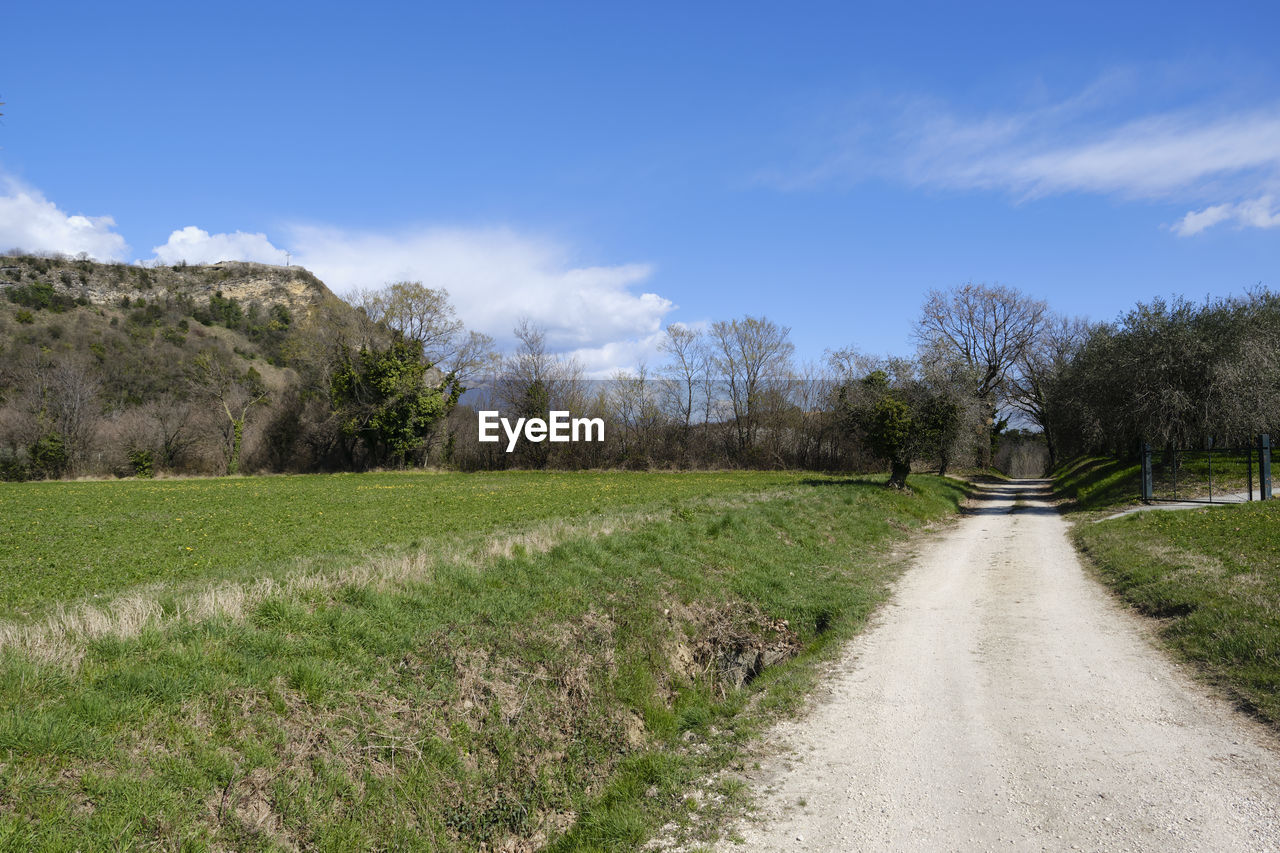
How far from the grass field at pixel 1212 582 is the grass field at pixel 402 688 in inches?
169

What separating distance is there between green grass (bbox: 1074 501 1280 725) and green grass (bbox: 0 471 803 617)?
12414mm

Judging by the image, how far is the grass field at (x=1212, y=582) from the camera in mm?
7668

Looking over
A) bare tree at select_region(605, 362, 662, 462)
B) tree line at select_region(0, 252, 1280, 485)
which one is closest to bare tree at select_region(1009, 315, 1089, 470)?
tree line at select_region(0, 252, 1280, 485)

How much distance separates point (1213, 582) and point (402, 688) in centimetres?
1205

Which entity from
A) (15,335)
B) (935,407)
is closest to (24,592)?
(935,407)

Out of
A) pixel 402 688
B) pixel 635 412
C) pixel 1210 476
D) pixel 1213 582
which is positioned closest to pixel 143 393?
pixel 635 412

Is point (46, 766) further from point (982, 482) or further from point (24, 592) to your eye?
point (982, 482)

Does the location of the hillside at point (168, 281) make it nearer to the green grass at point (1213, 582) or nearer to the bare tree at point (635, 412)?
the bare tree at point (635, 412)

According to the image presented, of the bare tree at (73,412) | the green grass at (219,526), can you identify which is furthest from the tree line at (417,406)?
the green grass at (219,526)

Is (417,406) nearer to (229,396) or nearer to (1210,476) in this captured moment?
(229,396)

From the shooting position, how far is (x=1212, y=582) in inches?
425

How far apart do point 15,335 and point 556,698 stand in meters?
93.9

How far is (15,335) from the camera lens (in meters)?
73.4

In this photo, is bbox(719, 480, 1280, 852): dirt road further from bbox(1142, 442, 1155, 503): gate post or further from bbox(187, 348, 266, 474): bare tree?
bbox(187, 348, 266, 474): bare tree
